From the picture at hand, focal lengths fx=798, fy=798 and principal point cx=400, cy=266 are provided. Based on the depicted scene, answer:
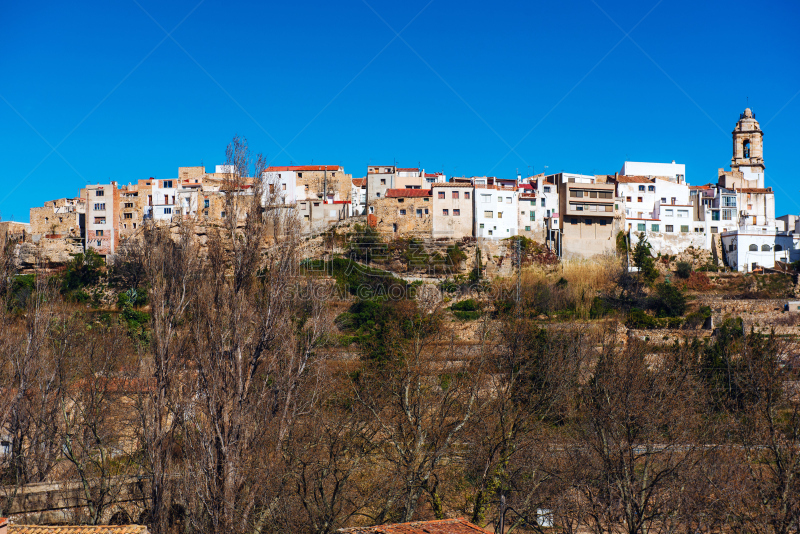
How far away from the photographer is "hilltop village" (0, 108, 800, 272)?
6009cm

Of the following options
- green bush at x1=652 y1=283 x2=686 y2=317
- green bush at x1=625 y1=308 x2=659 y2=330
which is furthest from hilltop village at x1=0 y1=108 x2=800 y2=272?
green bush at x1=625 y1=308 x2=659 y2=330

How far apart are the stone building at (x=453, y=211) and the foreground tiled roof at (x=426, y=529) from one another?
Answer: 145 ft

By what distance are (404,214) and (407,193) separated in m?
1.88

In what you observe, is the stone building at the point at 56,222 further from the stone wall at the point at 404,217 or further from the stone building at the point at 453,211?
the stone building at the point at 453,211

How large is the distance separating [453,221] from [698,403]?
32781mm

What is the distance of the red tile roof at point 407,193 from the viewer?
60688 mm

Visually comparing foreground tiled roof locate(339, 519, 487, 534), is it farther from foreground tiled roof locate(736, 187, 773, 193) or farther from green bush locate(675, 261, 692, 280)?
foreground tiled roof locate(736, 187, 773, 193)

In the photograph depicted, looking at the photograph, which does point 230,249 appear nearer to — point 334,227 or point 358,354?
point 358,354

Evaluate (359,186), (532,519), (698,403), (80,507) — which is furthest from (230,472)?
(359,186)

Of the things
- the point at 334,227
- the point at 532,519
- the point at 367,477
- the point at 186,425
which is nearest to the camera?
the point at 186,425

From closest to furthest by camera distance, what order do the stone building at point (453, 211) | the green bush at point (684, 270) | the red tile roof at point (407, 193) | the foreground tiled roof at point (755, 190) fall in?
the green bush at point (684, 270), the stone building at point (453, 211), the red tile roof at point (407, 193), the foreground tiled roof at point (755, 190)

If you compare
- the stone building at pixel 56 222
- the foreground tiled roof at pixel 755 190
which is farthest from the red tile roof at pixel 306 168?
the foreground tiled roof at pixel 755 190

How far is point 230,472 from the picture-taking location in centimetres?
1914

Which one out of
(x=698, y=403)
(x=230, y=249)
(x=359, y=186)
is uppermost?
(x=359, y=186)
